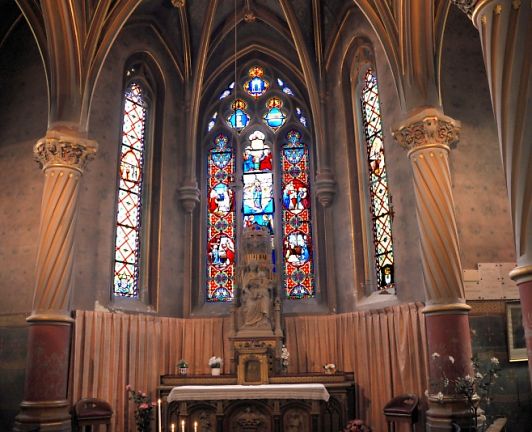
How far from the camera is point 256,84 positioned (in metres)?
17.7

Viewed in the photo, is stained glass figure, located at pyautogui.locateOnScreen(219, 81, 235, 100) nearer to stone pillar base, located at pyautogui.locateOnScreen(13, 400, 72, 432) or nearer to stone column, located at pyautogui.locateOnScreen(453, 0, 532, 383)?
stone pillar base, located at pyautogui.locateOnScreen(13, 400, 72, 432)

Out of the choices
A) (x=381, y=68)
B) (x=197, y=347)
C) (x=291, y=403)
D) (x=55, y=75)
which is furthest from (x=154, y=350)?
(x=381, y=68)

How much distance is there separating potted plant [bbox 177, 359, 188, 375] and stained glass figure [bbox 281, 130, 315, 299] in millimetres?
3376

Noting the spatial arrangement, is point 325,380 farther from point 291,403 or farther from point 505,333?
point 505,333

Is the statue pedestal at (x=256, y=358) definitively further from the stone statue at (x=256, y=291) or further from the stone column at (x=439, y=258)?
the stone column at (x=439, y=258)

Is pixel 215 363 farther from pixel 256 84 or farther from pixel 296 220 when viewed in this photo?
pixel 256 84

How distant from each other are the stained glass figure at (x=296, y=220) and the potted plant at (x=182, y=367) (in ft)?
11.1

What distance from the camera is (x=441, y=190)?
10.5 m

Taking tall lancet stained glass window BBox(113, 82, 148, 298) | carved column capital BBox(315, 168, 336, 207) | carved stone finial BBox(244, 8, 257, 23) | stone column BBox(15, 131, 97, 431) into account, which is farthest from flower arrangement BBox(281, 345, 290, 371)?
carved stone finial BBox(244, 8, 257, 23)

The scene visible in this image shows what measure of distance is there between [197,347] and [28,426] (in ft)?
16.7

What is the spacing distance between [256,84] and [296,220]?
15.2ft

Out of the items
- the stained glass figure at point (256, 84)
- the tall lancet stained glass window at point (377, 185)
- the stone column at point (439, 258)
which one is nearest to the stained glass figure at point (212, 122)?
the stained glass figure at point (256, 84)

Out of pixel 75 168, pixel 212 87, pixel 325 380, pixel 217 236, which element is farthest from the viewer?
pixel 212 87

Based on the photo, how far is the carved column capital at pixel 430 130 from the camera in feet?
35.3
